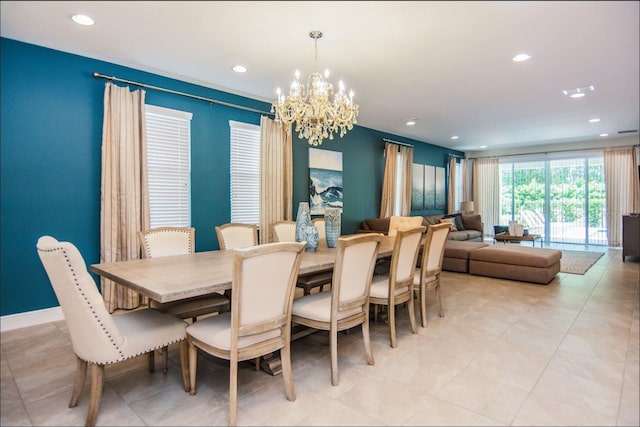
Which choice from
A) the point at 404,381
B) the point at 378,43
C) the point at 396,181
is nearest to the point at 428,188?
the point at 396,181

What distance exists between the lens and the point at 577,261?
256 inches

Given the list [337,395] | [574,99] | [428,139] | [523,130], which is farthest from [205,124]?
[523,130]

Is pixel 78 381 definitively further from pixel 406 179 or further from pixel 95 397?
pixel 406 179

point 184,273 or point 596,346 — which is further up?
point 184,273

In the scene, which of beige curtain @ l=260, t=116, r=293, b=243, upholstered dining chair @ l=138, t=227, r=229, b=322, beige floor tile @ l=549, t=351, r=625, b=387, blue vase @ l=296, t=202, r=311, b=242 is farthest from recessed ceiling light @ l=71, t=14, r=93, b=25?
beige floor tile @ l=549, t=351, r=625, b=387

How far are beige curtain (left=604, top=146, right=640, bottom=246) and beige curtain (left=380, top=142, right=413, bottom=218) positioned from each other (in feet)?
15.7

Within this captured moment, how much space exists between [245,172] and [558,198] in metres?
8.42

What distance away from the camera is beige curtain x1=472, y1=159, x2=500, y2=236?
10.1 meters

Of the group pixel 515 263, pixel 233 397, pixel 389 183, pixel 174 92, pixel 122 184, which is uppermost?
pixel 174 92

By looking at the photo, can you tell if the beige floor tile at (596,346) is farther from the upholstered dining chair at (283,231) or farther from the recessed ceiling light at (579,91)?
the recessed ceiling light at (579,91)

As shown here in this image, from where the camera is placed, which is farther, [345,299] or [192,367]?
[345,299]

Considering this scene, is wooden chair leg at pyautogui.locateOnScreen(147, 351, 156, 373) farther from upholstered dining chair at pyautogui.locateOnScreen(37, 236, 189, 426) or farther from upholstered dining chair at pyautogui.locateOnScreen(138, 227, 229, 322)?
upholstered dining chair at pyautogui.locateOnScreen(37, 236, 189, 426)

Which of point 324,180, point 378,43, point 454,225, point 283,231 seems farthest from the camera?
point 454,225

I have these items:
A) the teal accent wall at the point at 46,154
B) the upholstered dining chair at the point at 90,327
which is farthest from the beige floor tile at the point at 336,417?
the teal accent wall at the point at 46,154
